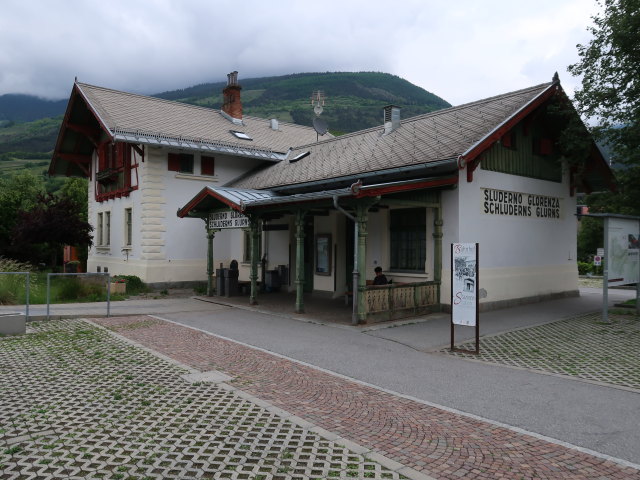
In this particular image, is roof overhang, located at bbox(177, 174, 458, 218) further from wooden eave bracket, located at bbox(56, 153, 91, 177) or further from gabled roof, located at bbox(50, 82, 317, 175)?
wooden eave bracket, located at bbox(56, 153, 91, 177)

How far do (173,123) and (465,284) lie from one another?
1660 cm

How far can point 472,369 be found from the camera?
26.3ft

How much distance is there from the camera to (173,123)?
866 inches

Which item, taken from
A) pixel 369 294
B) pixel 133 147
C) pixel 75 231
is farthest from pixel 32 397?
pixel 75 231

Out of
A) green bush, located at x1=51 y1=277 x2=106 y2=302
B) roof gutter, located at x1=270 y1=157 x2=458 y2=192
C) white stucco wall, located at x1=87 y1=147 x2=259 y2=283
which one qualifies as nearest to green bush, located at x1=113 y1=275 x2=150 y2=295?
white stucco wall, located at x1=87 y1=147 x2=259 y2=283

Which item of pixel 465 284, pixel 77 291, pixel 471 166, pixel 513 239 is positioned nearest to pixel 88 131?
pixel 77 291

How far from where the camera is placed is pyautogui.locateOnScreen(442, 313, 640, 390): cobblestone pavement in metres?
7.89

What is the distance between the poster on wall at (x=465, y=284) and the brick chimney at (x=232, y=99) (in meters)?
19.8

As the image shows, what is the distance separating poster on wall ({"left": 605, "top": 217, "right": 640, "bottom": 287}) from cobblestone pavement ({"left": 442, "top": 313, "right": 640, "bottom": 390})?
112cm

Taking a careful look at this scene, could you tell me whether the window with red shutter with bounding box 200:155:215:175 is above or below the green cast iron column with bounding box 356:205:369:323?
above

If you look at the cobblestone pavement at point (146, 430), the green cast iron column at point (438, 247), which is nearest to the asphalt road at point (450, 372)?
the green cast iron column at point (438, 247)

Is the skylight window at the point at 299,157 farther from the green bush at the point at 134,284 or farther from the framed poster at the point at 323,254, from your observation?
the green bush at the point at 134,284

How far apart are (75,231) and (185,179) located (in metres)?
6.24

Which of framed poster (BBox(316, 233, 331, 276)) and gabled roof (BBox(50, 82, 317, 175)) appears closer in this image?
framed poster (BBox(316, 233, 331, 276))
